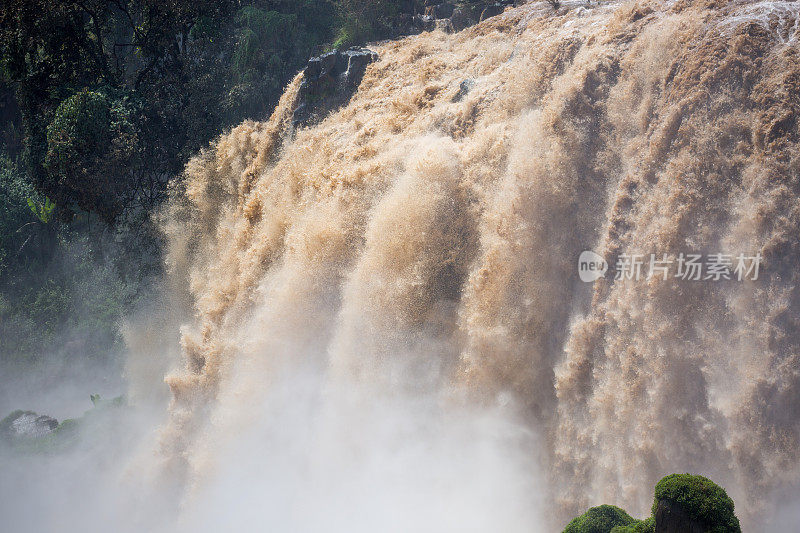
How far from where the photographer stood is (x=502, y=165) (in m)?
7.68

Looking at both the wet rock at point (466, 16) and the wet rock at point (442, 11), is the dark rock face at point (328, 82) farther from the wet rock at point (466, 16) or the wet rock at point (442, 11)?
the wet rock at point (442, 11)

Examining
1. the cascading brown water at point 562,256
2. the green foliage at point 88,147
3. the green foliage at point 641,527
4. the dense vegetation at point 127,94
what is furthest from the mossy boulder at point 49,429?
the green foliage at point 641,527

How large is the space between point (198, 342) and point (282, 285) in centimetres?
225

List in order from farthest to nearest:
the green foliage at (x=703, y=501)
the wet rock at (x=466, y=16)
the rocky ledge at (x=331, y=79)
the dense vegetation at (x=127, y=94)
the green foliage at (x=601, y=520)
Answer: the dense vegetation at (x=127, y=94)
the wet rock at (x=466, y=16)
the rocky ledge at (x=331, y=79)
the green foliage at (x=601, y=520)
the green foliage at (x=703, y=501)

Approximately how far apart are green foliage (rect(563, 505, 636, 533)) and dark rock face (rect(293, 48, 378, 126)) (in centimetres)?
835

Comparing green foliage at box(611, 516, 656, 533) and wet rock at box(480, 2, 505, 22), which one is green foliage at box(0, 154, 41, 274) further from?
green foliage at box(611, 516, 656, 533)

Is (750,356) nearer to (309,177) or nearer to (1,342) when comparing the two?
(309,177)

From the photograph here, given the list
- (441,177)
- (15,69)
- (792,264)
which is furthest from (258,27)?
(792,264)

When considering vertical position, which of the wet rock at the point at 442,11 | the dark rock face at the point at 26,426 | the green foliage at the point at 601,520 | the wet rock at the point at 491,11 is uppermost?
the wet rock at the point at 491,11

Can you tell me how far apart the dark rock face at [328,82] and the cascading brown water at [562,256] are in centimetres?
132

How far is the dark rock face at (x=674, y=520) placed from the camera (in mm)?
4586

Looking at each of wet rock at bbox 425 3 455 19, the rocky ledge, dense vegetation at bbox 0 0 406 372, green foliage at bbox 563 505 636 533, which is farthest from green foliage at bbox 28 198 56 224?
green foliage at bbox 563 505 636 533

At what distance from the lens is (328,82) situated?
1200cm

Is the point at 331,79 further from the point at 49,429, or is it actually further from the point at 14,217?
the point at 14,217
